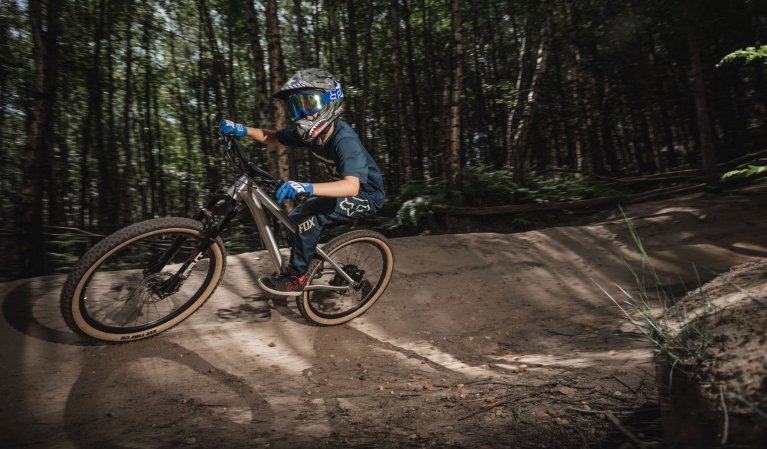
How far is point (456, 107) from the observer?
9.02 meters

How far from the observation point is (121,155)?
16344mm

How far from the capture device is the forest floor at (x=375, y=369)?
7.17 ft

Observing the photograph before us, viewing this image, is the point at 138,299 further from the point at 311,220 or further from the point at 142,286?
the point at 311,220

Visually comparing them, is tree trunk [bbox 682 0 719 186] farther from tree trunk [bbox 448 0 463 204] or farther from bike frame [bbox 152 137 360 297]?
bike frame [bbox 152 137 360 297]

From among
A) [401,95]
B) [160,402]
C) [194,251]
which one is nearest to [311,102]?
[194,251]

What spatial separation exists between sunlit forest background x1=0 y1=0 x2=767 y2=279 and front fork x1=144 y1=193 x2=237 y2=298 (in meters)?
2.40

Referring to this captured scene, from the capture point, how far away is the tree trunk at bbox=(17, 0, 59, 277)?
549 cm

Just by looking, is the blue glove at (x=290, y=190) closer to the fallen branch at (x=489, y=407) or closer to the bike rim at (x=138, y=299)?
the bike rim at (x=138, y=299)

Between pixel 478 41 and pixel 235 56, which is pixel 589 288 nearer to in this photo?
pixel 478 41

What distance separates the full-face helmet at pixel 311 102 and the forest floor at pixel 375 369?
1925 millimetres

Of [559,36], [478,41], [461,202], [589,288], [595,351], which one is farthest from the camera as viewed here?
[478,41]

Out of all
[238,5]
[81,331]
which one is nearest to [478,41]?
[238,5]

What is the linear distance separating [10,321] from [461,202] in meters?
8.03

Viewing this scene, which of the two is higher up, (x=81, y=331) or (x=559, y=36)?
(x=559, y=36)
